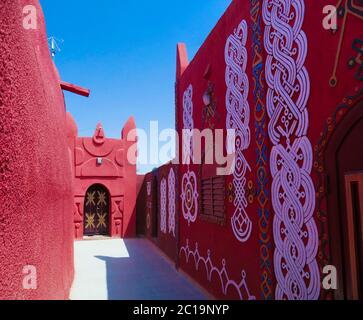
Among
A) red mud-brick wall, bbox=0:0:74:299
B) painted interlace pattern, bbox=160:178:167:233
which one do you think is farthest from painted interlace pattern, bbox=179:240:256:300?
painted interlace pattern, bbox=160:178:167:233

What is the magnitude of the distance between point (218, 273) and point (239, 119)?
2.56 m

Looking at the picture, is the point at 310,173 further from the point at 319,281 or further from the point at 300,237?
the point at 319,281

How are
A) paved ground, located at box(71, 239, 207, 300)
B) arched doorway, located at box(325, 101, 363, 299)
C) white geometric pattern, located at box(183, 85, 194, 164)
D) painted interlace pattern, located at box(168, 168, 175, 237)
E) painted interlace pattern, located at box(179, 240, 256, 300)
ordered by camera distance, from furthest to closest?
1. painted interlace pattern, located at box(168, 168, 175, 237)
2. white geometric pattern, located at box(183, 85, 194, 164)
3. paved ground, located at box(71, 239, 207, 300)
4. painted interlace pattern, located at box(179, 240, 256, 300)
5. arched doorway, located at box(325, 101, 363, 299)

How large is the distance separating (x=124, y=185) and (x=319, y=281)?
12186 millimetres

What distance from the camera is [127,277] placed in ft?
24.2

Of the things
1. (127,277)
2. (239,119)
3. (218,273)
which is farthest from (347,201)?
(127,277)

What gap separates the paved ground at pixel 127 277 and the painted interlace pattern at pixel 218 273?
469 millimetres

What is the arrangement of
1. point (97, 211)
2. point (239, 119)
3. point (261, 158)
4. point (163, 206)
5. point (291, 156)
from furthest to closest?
point (97, 211), point (163, 206), point (239, 119), point (261, 158), point (291, 156)

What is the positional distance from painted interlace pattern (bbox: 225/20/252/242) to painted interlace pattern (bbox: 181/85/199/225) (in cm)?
219

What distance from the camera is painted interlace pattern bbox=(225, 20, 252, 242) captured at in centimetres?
443

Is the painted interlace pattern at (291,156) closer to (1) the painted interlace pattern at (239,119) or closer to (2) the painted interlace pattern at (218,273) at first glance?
(1) the painted interlace pattern at (239,119)

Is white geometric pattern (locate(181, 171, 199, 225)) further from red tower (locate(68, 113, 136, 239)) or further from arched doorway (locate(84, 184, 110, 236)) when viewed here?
arched doorway (locate(84, 184, 110, 236))

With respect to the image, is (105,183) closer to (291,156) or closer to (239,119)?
(239,119)
